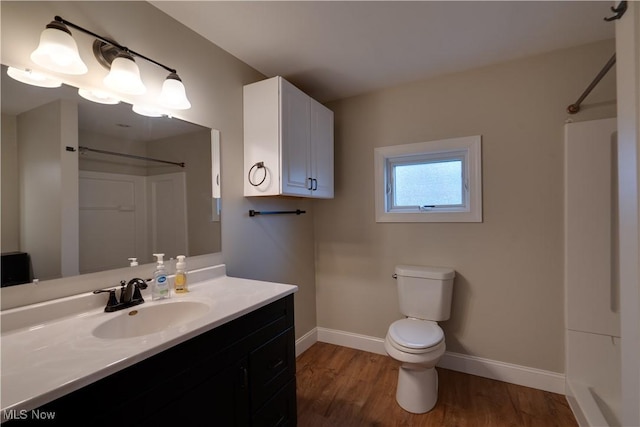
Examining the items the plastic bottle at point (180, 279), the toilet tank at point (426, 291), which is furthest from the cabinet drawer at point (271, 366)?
the toilet tank at point (426, 291)

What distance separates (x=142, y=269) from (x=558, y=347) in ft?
8.35

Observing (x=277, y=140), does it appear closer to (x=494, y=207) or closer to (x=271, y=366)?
(x=271, y=366)

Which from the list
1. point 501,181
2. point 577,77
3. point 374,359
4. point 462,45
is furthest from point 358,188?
point 577,77

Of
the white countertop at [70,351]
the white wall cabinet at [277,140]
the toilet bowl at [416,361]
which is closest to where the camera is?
the white countertop at [70,351]

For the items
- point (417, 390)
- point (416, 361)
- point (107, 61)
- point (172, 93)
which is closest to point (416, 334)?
point (416, 361)

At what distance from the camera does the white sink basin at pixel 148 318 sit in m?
1.06

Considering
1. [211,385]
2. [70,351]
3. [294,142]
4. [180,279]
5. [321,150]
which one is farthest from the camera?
[321,150]

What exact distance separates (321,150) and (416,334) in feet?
4.74

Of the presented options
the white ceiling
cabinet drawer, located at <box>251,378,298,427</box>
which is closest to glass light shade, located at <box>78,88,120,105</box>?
the white ceiling

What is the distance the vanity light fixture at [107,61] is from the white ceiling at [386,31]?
40 cm

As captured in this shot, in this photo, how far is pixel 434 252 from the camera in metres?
2.18

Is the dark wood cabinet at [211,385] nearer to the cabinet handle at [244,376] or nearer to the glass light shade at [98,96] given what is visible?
the cabinet handle at [244,376]

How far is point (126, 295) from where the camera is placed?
118 centimetres

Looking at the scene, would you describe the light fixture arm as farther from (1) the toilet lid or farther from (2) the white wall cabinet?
(1) the toilet lid
